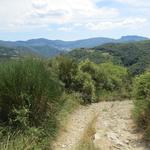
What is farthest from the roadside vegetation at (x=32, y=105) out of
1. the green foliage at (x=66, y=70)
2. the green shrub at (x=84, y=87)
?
the green shrub at (x=84, y=87)

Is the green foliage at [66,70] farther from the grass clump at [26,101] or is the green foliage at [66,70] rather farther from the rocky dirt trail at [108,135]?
the grass clump at [26,101]

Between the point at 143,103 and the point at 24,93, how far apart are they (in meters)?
3.10

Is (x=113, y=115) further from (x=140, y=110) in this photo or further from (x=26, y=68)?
(x=26, y=68)

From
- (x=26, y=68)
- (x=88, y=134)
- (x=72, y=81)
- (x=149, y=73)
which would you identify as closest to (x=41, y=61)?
(x=26, y=68)

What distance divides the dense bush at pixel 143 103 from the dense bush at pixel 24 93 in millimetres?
2300

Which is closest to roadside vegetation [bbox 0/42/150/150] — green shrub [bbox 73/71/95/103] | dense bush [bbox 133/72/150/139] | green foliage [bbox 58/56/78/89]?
dense bush [bbox 133/72/150/139]

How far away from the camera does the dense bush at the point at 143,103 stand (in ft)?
29.9

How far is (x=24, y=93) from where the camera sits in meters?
8.69

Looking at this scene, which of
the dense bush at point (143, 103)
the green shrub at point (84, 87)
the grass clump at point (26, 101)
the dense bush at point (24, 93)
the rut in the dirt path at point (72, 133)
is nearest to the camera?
the grass clump at point (26, 101)

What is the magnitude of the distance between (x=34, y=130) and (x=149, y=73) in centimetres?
400

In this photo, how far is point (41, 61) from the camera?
10.1 metres

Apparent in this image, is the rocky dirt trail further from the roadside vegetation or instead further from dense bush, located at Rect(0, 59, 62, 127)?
dense bush, located at Rect(0, 59, 62, 127)

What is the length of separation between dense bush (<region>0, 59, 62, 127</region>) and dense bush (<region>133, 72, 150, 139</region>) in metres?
2.30

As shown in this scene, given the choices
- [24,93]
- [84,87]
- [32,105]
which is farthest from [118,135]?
[84,87]
